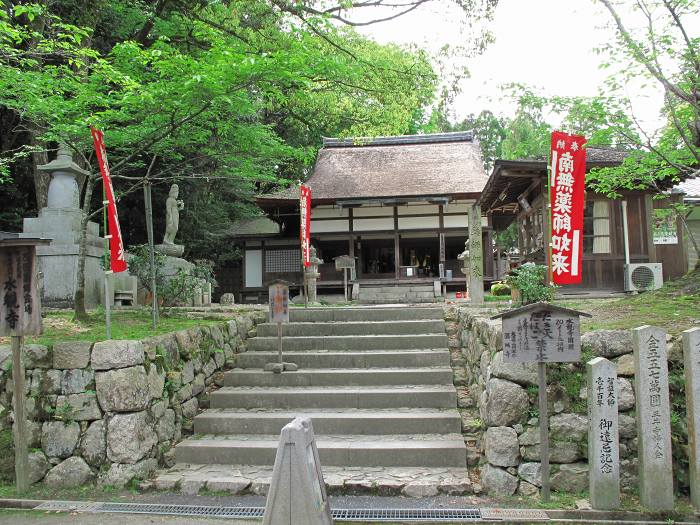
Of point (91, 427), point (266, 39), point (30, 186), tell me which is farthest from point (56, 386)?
point (30, 186)

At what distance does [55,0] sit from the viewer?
10.1 m

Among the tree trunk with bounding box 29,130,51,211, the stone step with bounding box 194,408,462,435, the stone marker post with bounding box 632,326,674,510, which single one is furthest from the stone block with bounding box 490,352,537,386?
the tree trunk with bounding box 29,130,51,211

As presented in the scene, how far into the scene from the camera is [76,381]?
5.02m

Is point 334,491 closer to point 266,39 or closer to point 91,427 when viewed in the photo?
point 91,427

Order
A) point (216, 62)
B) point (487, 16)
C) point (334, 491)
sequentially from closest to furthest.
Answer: point (334, 491), point (216, 62), point (487, 16)

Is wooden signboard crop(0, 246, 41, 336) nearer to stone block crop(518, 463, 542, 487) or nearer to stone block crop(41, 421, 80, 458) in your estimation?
stone block crop(41, 421, 80, 458)

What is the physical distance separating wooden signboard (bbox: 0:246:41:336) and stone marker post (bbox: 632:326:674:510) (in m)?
5.34

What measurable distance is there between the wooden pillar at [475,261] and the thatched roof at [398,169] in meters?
8.73

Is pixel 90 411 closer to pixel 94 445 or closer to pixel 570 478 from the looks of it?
pixel 94 445

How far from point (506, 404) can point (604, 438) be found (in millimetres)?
829

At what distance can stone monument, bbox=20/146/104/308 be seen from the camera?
8.11 m

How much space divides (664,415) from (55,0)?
481 inches

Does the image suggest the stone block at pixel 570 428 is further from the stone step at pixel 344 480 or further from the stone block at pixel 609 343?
the stone step at pixel 344 480

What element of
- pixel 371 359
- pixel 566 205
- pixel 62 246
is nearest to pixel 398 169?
pixel 62 246
